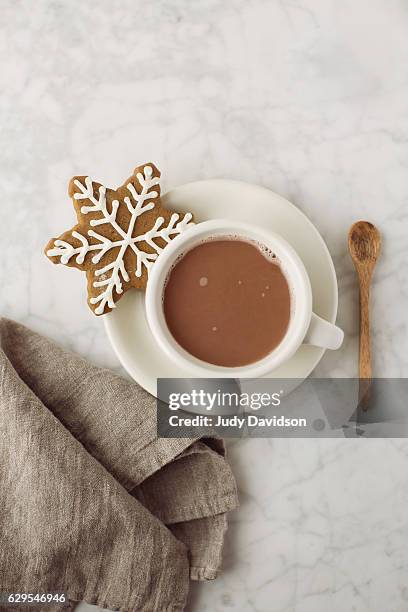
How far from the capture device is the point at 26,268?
1.13 m

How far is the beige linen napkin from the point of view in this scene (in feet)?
3.22

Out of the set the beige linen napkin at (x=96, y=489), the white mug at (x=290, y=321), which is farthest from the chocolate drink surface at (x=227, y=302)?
the beige linen napkin at (x=96, y=489)

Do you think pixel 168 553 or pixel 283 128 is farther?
pixel 283 128

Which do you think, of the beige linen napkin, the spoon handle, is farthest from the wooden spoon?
the beige linen napkin

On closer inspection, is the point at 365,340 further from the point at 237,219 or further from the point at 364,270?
the point at 237,219

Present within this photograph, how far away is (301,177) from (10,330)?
0.54m

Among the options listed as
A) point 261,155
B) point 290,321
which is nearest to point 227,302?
point 290,321

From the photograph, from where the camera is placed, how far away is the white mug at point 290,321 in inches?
37.3

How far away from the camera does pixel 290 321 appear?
98 cm

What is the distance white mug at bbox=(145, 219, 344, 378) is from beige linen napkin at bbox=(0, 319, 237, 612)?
0.13 m

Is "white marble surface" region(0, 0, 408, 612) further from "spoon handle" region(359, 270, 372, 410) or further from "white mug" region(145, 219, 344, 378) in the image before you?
"white mug" region(145, 219, 344, 378)

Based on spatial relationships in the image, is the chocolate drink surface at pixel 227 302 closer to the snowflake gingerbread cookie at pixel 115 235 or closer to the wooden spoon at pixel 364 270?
the snowflake gingerbread cookie at pixel 115 235

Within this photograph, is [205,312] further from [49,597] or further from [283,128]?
[49,597]

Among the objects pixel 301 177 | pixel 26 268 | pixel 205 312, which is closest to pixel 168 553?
pixel 205 312
